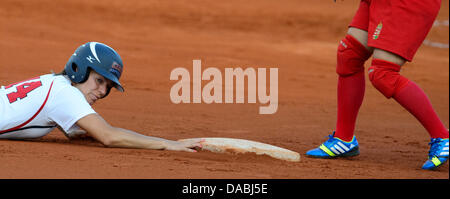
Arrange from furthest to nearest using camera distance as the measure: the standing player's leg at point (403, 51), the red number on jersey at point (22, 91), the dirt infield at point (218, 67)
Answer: the red number on jersey at point (22, 91) → the standing player's leg at point (403, 51) → the dirt infield at point (218, 67)

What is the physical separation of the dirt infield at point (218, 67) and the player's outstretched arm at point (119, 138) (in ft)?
0.34

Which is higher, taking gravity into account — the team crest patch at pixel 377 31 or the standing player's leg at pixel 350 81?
the team crest patch at pixel 377 31

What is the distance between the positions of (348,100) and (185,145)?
148 centimetres

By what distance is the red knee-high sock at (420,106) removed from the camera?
17.3ft

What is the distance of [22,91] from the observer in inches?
214

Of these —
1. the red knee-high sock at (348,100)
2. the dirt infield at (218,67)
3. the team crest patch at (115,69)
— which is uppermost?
Result: the team crest patch at (115,69)

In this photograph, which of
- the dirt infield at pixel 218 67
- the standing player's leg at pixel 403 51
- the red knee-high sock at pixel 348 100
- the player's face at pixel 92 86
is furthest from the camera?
the red knee-high sock at pixel 348 100

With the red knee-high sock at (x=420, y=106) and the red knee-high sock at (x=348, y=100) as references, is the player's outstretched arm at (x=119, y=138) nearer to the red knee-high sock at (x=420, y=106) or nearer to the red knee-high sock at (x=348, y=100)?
the red knee-high sock at (x=348, y=100)

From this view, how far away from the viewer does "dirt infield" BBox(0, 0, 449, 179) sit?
4.92 m

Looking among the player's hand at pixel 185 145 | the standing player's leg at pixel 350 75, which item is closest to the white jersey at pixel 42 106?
the player's hand at pixel 185 145

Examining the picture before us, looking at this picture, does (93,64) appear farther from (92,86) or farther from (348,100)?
(348,100)

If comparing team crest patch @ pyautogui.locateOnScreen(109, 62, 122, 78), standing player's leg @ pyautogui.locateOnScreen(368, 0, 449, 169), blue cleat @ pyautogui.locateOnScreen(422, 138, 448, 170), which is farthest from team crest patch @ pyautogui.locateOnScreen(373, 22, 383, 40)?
team crest patch @ pyautogui.locateOnScreen(109, 62, 122, 78)

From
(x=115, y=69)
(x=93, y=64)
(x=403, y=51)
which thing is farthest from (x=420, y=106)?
(x=93, y=64)

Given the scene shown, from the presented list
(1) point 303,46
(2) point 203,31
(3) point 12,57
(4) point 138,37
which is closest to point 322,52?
(1) point 303,46
